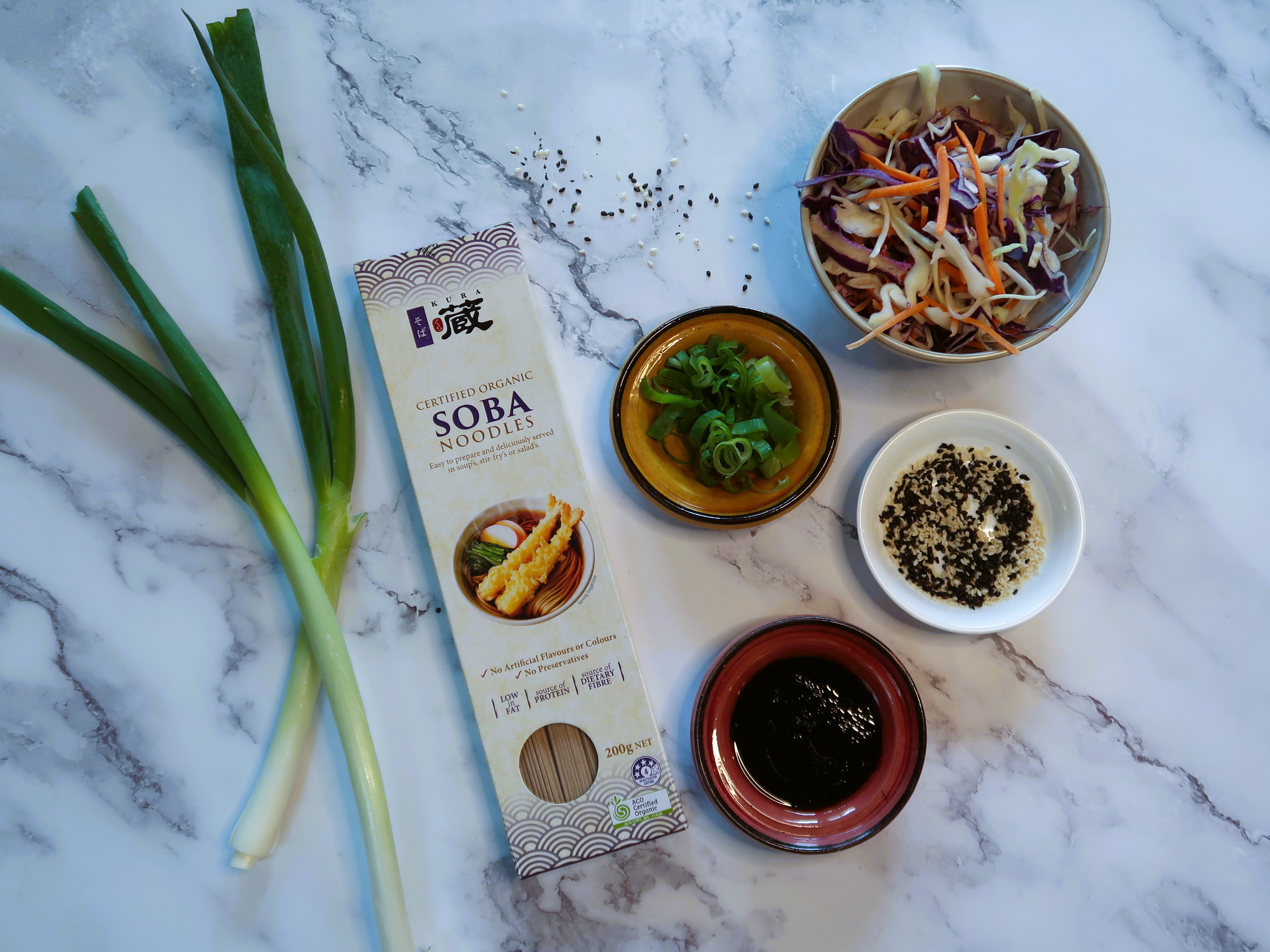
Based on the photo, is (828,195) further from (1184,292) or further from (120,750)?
(120,750)

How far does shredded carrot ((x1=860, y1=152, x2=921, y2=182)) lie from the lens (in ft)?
4.36

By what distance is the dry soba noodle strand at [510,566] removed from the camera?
139 cm

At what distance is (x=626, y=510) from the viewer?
1.52 metres

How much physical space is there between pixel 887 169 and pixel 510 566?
3.13 feet

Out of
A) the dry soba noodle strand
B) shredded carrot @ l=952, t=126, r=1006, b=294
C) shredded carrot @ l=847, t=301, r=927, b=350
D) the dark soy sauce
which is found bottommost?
the dark soy sauce

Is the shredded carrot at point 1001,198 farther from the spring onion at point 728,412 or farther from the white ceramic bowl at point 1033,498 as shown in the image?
the spring onion at point 728,412

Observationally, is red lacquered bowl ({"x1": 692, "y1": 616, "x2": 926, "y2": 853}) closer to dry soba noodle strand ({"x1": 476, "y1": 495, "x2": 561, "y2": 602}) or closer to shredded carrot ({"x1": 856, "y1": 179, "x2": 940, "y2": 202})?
dry soba noodle strand ({"x1": 476, "y1": 495, "x2": 561, "y2": 602})

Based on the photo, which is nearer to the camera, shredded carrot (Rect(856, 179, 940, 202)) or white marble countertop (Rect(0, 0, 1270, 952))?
shredded carrot (Rect(856, 179, 940, 202))

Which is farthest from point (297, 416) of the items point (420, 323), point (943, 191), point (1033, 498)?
point (1033, 498)

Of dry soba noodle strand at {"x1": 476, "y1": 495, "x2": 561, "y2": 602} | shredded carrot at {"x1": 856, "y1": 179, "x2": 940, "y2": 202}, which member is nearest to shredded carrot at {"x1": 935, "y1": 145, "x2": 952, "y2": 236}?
shredded carrot at {"x1": 856, "y1": 179, "x2": 940, "y2": 202}

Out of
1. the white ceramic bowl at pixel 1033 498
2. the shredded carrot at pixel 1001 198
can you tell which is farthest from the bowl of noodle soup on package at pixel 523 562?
the shredded carrot at pixel 1001 198

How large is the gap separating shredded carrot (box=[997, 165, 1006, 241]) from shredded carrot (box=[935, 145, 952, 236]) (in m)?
0.08

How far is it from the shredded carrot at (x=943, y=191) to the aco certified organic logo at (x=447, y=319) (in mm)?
787

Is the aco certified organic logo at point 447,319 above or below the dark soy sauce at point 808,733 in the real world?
above
